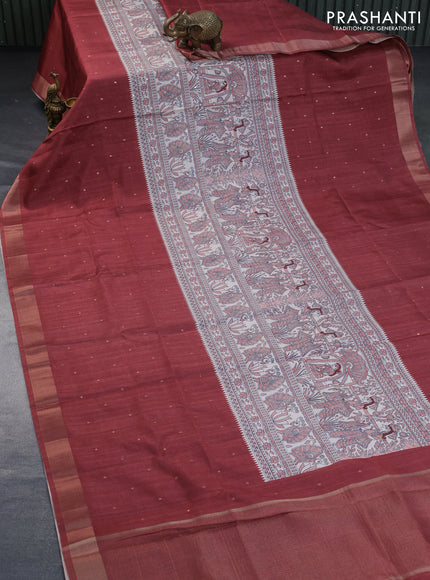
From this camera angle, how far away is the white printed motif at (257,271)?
203cm

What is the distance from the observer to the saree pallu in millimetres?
1737

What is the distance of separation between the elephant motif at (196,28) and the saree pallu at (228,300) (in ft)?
0.21

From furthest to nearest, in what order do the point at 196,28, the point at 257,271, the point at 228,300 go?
1. the point at 196,28
2. the point at 257,271
3. the point at 228,300

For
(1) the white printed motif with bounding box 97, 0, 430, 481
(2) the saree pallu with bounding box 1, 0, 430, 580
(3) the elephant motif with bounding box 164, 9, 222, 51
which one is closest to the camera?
(2) the saree pallu with bounding box 1, 0, 430, 580

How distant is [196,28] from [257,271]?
3.19ft

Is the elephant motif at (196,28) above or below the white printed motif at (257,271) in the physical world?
above

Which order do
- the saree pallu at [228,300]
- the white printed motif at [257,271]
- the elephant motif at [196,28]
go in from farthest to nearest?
the elephant motif at [196,28], the white printed motif at [257,271], the saree pallu at [228,300]

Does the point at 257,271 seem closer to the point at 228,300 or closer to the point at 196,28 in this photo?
the point at 228,300

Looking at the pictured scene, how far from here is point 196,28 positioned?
9.10 ft

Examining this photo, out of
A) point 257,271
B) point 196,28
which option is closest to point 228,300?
point 257,271

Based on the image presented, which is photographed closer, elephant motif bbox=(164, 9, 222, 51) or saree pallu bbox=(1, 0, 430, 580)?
saree pallu bbox=(1, 0, 430, 580)

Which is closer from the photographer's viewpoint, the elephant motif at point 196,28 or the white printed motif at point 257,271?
the white printed motif at point 257,271

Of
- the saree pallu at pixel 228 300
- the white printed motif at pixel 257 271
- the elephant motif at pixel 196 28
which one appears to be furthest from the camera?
the elephant motif at pixel 196 28

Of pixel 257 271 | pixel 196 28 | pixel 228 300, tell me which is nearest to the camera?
pixel 228 300
